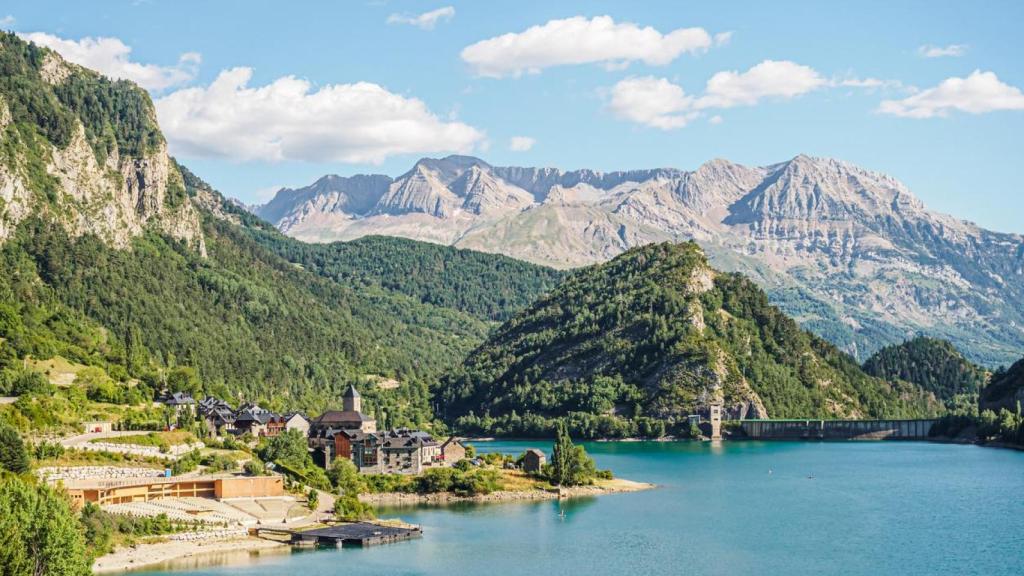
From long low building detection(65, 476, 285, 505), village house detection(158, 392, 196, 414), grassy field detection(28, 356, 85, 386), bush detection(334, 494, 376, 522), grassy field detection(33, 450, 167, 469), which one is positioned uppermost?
grassy field detection(28, 356, 85, 386)

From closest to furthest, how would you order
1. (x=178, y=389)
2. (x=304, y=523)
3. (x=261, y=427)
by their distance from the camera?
(x=304, y=523), (x=261, y=427), (x=178, y=389)

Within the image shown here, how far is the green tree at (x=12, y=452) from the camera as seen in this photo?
9381 cm

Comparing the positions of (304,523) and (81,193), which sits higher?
(81,193)

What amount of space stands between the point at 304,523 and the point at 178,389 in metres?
61.0

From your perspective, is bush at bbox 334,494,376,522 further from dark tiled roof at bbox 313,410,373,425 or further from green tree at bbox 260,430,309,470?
dark tiled roof at bbox 313,410,373,425

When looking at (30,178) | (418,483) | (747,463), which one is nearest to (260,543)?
(418,483)

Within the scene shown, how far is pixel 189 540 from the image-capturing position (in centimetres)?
9244

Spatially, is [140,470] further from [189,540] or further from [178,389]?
[178,389]

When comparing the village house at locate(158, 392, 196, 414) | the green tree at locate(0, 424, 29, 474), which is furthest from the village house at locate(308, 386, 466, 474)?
the green tree at locate(0, 424, 29, 474)

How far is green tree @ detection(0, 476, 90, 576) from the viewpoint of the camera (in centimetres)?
6656

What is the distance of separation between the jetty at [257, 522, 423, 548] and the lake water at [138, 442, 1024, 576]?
1686 millimetres

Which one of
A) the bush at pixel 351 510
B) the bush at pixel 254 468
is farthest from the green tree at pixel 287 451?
the bush at pixel 351 510

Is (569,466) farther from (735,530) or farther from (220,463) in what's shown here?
(220,463)

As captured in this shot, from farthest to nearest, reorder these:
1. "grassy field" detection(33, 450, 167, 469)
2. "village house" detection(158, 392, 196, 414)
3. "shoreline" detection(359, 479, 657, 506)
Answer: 1. "village house" detection(158, 392, 196, 414)
2. "shoreline" detection(359, 479, 657, 506)
3. "grassy field" detection(33, 450, 167, 469)
